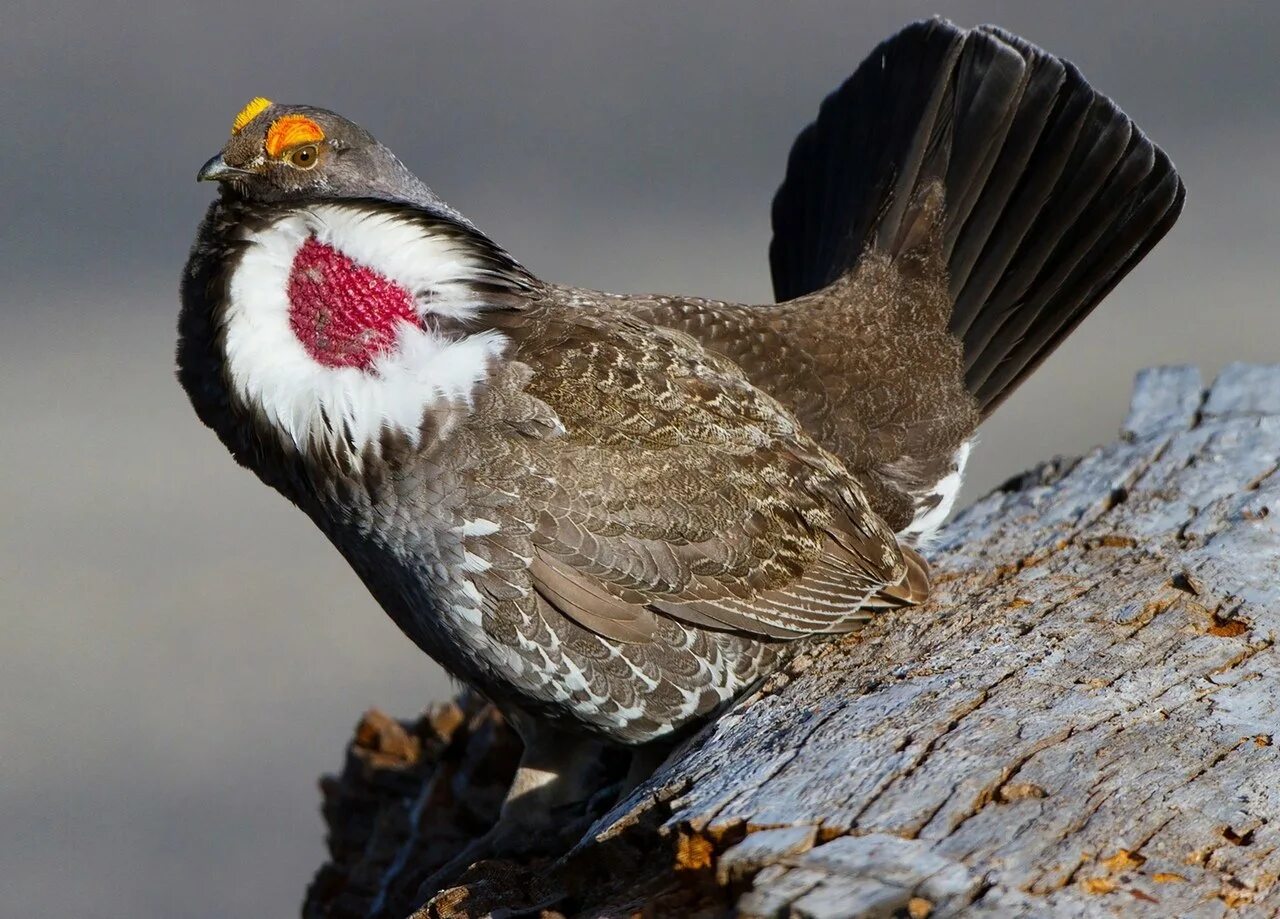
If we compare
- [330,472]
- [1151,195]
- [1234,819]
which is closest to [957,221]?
[1151,195]

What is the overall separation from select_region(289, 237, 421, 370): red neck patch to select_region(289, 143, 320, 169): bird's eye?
33cm

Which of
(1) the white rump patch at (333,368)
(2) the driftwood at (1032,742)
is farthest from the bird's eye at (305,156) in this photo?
(2) the driftwood at (1032,742)

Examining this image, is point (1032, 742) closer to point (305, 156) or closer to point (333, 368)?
point (333, 368)

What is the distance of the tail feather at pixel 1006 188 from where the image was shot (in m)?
4.01

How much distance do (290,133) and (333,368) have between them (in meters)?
0.59

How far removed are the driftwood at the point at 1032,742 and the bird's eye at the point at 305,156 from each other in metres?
1.55

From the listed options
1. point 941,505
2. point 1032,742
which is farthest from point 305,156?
point 1032,742

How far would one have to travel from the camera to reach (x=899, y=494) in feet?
12.7

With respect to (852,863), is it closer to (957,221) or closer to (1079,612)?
(1079,612)

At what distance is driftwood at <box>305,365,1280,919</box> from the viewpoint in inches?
77.8

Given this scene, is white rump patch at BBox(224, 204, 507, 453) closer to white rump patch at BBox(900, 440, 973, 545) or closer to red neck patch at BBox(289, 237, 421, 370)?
red neck patch at BBox(289, 237, 421, 370)

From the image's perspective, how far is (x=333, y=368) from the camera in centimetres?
301

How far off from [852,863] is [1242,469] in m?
1.76

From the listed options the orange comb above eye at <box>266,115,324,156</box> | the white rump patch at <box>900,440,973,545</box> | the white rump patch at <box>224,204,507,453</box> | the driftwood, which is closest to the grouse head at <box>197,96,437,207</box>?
the orange comb above eye at <box>266,115,324,156</box>
